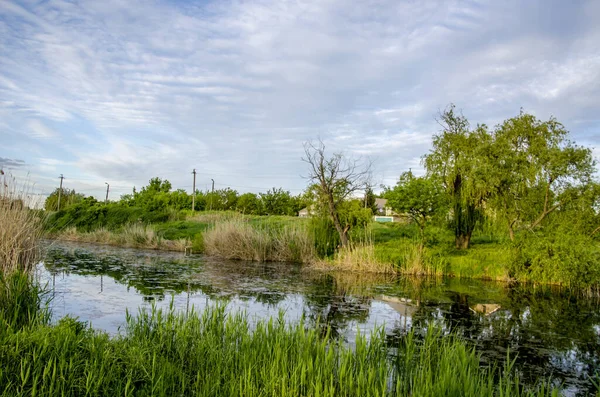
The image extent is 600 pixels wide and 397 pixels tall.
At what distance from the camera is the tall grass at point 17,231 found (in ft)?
28.8

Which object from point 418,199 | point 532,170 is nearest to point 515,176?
point 532,170

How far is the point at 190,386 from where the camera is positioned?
5.57 metres

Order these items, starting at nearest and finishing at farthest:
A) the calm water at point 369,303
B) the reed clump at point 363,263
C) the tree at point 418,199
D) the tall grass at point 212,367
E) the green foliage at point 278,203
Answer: the tall grass at point 212,367
the calm water at point 369,303
the reed clump at point 363,263
the tree at point 418,199
the green foliage at point 278,203

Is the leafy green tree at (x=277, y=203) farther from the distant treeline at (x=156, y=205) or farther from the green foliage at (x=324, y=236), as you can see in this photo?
the green foliage at (x=324, y=236)

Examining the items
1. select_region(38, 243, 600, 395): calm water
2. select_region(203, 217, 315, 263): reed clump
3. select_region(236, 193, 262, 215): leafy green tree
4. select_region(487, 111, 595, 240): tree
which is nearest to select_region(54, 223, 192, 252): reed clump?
select_region(203, 217, 315, 263): reed clump

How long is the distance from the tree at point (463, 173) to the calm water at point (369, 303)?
5537 millimetres

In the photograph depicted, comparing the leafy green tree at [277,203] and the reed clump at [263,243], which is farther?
the leafy green tree at [277,203]

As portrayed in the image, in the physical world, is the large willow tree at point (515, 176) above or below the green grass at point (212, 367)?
above

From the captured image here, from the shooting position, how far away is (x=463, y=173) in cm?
2370

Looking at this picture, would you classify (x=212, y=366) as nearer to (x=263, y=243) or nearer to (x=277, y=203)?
(x=263, y=243)

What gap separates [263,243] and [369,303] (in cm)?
1217

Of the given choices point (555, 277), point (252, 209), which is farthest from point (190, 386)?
point (252, 209)

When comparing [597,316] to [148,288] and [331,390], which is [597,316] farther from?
[148,288]

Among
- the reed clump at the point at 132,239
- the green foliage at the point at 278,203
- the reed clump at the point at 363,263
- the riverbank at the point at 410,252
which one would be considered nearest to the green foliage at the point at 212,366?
the riverbank at the point at 410,252
